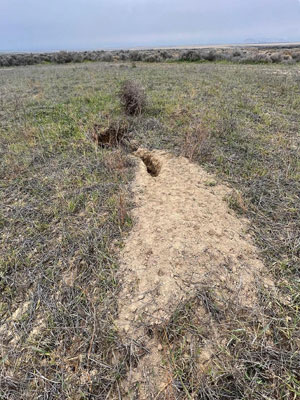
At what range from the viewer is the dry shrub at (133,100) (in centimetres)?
518

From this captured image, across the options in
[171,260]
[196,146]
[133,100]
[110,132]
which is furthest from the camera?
[133,100]

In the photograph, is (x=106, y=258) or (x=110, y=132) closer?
(x=106, y=258)

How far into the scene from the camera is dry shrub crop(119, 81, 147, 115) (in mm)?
5180

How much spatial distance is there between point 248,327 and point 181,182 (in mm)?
1805

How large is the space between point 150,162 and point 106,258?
2.05 meters

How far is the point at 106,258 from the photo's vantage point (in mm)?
2035

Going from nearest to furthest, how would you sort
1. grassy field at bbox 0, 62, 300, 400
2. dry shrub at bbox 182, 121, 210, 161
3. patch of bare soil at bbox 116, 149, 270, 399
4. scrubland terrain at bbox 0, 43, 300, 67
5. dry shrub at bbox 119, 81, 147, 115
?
1. grassy field at bbox 0, 62, 300, 400
2. patch of bare soil at bbox 116, 149, 270, 399
3. dry shrub at bbox 182, 121, 210, 161
4. dry shrub at bbox 119, 81, 147, 115
5. scrubland terrain at bbox 0, 43, 300, 67

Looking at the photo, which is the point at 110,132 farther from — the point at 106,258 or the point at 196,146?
the point at 106,258

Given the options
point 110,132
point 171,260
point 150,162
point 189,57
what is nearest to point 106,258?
point 171,260

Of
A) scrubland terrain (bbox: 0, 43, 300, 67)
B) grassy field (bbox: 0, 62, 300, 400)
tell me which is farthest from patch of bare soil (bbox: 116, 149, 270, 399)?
scrubland terrain (bbox: 0, 43, 300, 67)

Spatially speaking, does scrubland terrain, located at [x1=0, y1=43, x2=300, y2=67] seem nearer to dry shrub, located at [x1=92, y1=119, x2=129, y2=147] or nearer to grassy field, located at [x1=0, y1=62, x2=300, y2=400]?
grassy field, located at [x1=0, y1=62, x2=300, y2=400]

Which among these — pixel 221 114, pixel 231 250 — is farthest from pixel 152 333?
pixel 221 114

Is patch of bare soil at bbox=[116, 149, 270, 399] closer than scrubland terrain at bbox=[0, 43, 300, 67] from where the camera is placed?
Yes

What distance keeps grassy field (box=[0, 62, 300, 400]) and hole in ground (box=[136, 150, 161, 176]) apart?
279mm
